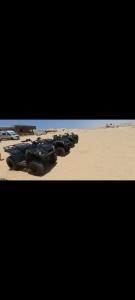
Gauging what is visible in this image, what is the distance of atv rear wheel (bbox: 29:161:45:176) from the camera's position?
12.4 m

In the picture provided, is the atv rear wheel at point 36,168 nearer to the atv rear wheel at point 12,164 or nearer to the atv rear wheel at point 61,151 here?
the atv rear wheel at point 12,164

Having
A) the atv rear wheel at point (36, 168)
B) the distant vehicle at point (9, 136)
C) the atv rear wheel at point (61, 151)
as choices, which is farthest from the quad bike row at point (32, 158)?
the distant vehicle at point (9, 136)

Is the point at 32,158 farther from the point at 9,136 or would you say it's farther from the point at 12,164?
the point at 9,136

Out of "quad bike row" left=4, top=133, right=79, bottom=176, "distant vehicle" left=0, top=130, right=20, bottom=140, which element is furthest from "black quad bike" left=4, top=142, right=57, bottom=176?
"distant vehicle" left=0, top=130, right=20, bottom=140

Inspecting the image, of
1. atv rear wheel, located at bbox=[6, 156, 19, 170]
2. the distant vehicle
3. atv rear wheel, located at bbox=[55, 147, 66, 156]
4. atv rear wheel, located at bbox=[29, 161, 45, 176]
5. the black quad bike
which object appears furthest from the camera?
the distant vehicle

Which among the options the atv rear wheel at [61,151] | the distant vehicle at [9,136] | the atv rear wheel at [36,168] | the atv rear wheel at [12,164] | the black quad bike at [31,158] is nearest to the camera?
the atv rear wheel at [36,168]

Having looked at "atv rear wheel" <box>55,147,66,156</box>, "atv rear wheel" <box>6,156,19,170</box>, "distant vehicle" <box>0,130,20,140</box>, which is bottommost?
"distant vehicle" <box>0,130,20,140</box>

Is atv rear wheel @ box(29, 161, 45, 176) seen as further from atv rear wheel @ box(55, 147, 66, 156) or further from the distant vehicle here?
the distant vehicle

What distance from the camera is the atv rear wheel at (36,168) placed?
12430 millimetres

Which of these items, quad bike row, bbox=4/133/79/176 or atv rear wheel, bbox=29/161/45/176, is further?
quad bike row, bbox=4/133/79/176
